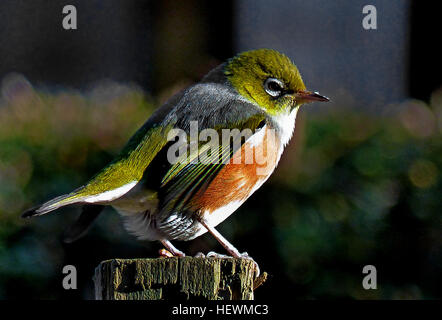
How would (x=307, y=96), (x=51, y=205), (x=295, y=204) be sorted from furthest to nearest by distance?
(x=295, y=204)
(x=307, y=96)
(x=51, y=205)

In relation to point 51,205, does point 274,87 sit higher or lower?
higher

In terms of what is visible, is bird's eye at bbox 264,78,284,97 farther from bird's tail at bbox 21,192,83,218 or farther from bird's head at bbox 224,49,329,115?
bird's tail at bbox 21,192,83,218

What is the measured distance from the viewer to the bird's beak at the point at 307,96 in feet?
15.0

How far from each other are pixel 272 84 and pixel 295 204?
1227 mm

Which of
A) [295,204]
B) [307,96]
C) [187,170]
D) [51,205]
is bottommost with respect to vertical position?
[295,204]

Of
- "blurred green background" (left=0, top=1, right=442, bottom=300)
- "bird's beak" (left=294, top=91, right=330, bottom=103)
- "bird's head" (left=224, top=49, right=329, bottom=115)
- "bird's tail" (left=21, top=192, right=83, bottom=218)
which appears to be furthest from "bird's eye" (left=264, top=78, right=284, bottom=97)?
"bird's tail" (left=21, top=192, right=83, bottom=218)

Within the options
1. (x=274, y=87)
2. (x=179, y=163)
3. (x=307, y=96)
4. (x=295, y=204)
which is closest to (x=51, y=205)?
(x=179, y=163)

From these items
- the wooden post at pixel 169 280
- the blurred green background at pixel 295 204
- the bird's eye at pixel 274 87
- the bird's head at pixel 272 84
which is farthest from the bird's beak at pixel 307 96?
the wooden post at pixel 169 280

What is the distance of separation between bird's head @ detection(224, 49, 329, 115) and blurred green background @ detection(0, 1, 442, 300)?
3.36 ft

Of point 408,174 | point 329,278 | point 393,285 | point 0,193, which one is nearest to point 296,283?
point 329,278

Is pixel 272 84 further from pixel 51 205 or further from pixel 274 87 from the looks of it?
pixel 51 205

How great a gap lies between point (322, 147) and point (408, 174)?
0.74 metres

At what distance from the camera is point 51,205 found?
3.69m

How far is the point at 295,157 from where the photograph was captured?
5609mm
